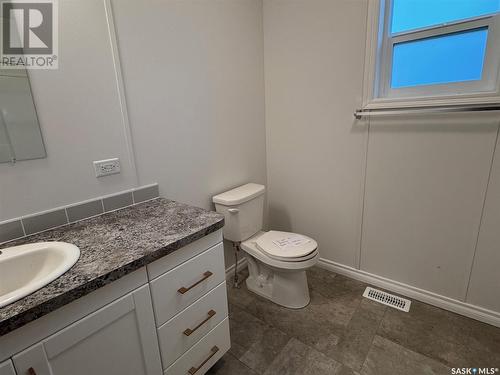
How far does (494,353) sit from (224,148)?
1.89 metres

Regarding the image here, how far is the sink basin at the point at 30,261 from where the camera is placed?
866mm

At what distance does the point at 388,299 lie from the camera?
1.76m

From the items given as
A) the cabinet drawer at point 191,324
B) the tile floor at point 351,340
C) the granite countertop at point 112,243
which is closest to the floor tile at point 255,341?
the tile floor at point 351,340

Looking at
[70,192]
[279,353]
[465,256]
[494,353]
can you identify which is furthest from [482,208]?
[70,192]

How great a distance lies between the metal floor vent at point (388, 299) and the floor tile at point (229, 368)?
0.97 metres

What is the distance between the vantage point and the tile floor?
1320 mm

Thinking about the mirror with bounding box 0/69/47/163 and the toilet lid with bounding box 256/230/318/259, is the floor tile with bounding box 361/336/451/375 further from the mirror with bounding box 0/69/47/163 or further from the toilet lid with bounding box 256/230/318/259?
the mirror with bounding box 0/69/47/163

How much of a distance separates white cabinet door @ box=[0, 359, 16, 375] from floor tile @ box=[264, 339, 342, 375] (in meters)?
1.05

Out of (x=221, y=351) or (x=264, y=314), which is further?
(x=264, y=314)

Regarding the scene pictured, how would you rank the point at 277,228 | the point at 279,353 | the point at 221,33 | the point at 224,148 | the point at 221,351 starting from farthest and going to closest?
the point at 277,228 → the point at 224,148 → the point at 221,33 → the point at 279,353 → the point at 221,351

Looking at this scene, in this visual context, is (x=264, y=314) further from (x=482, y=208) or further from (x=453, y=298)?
(x=482, y=208)

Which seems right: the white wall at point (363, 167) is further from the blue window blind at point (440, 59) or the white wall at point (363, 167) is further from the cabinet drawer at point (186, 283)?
the cabinet drawer at point (186, 283)

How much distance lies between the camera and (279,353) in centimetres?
142

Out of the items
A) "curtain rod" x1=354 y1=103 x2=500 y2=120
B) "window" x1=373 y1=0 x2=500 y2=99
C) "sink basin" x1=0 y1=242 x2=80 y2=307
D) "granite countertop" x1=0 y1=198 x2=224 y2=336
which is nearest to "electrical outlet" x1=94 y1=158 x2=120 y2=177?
"granite countertop" x1=0 y1=198 x2=224 y2=336
